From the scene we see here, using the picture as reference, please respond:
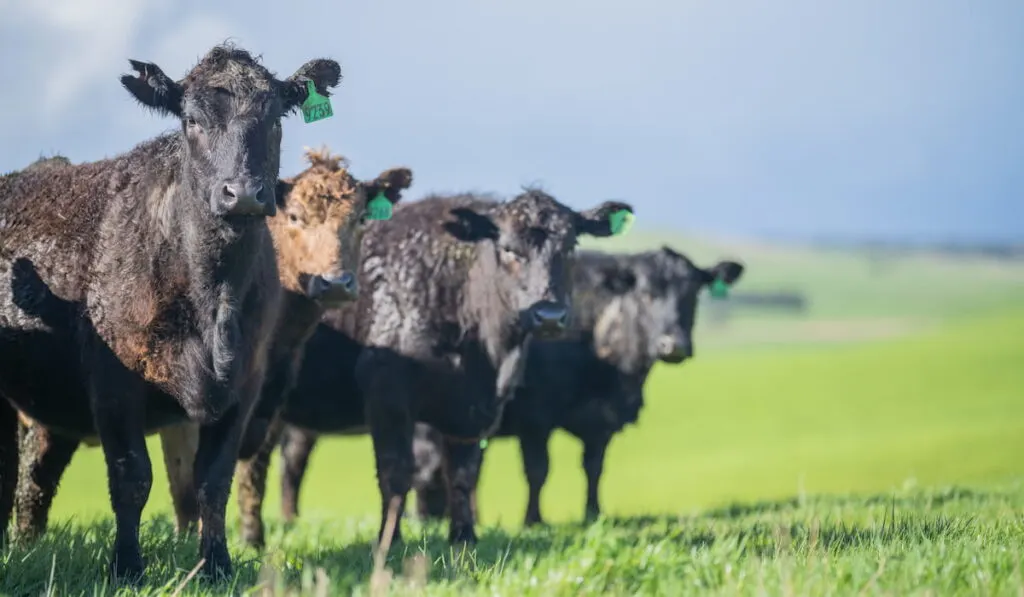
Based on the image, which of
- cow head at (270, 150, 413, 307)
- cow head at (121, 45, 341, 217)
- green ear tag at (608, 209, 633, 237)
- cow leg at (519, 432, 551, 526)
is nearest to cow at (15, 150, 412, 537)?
cow head at (270, 150, 413, 307)

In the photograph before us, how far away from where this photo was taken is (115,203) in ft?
27.7

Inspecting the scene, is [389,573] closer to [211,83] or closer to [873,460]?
[211,83]

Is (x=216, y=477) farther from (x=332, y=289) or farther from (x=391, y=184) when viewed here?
(x=391, y=184)

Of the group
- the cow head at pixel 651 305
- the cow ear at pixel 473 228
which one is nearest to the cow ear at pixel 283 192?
the cow ear at pixel 473 228

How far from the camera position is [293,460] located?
47.2ft

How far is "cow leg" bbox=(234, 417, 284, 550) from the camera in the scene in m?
11.2

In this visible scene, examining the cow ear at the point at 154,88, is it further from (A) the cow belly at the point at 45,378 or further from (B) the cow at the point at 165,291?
(A) the cow belly at the point at 45,378

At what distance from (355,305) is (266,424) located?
1.74 metres

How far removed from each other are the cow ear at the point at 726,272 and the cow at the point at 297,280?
6894 millimetres

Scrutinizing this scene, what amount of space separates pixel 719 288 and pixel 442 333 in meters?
6.72

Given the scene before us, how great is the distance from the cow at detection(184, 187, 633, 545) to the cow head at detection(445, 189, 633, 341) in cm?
1

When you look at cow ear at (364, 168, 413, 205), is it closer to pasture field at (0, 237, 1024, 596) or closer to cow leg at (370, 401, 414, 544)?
cow leg at (370, 401, 414, 544)

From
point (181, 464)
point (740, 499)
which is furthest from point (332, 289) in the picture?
point (740, 499)

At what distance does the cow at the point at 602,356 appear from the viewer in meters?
14.8
